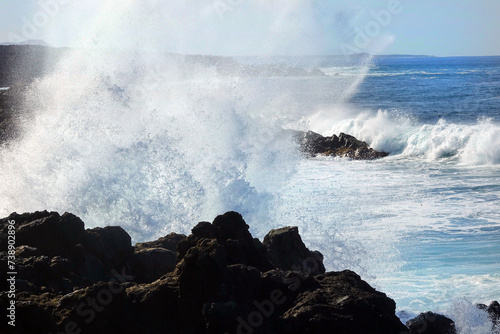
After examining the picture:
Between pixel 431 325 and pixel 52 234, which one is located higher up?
pixel 52 234

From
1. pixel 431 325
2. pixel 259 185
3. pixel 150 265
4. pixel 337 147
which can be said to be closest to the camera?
pixel 431 325

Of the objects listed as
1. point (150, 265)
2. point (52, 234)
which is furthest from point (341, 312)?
point (52, 234)

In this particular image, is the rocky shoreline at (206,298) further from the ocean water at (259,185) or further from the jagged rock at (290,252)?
the ocean water at (259,185)

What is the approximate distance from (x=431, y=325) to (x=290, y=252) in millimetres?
2265

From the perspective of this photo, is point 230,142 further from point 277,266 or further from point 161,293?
point 161,293

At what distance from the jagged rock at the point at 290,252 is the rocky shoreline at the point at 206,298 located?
0.72 metres

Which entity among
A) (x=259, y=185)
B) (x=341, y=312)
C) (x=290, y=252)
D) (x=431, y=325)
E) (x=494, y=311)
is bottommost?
(x=494, y=311)

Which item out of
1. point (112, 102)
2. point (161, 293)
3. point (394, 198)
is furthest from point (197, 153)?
point (161, 293)

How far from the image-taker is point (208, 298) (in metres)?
6.35

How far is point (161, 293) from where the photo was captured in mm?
6629

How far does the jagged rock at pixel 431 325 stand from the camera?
24.0 feet

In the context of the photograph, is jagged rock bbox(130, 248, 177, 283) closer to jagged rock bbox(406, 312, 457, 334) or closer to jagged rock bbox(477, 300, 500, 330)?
jagged rock bbox(406, 312, 457, 334)

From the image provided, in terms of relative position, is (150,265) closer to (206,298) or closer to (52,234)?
(52,234)

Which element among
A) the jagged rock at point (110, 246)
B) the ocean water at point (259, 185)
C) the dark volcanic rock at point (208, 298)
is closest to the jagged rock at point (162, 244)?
the jagged rock at point (110, 246)
